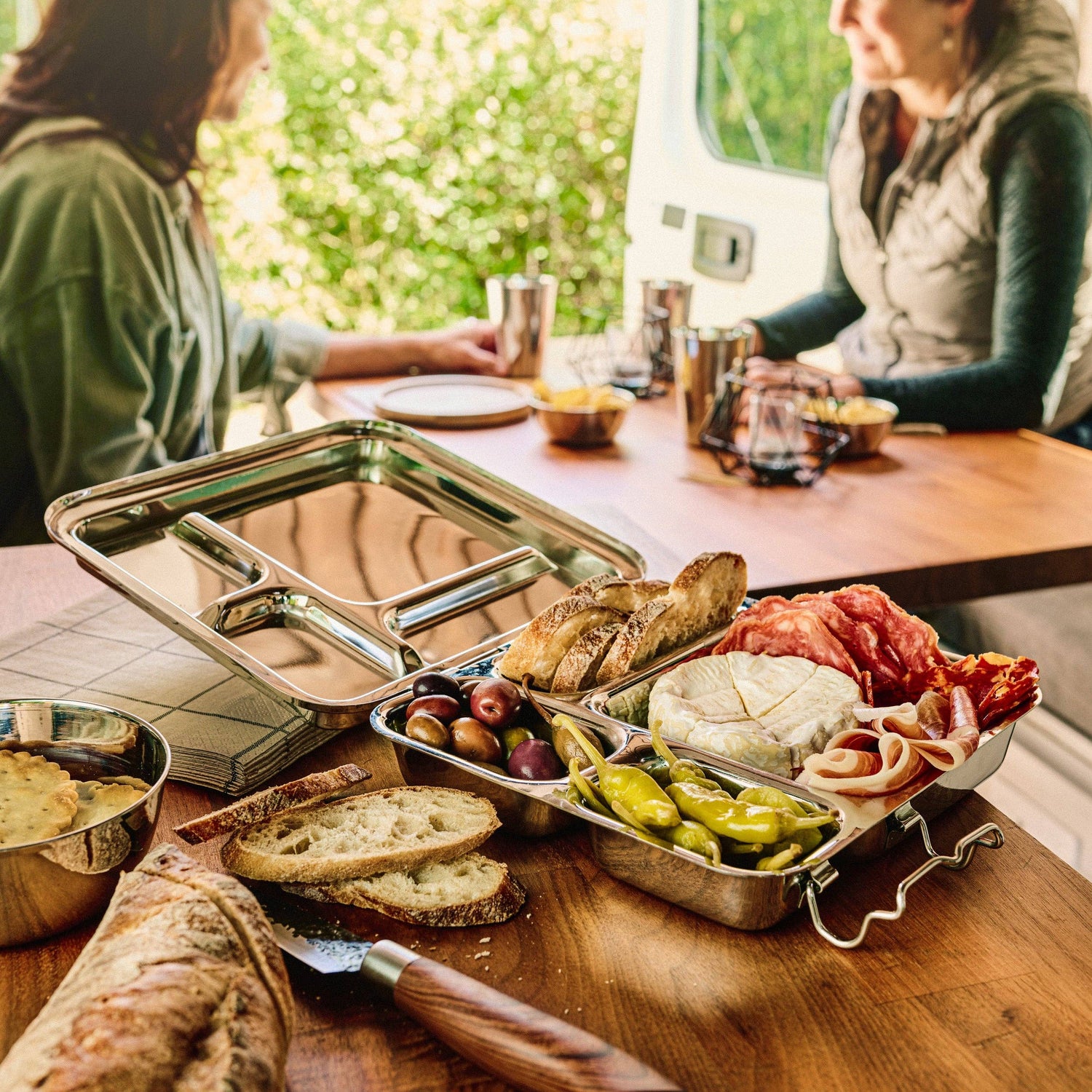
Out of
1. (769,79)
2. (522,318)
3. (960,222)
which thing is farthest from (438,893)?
(769,79)

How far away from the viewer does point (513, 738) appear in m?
0.95

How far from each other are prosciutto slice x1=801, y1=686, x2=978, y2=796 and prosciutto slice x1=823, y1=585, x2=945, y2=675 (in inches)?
3.8

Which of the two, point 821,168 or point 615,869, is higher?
point 821,168

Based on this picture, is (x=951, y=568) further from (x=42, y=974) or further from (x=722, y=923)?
(x=42, y=974)

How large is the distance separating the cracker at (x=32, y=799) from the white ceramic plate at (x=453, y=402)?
157 centimetres

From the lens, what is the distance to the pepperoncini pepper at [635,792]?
32.2 inches

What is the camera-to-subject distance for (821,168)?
365 centimetres

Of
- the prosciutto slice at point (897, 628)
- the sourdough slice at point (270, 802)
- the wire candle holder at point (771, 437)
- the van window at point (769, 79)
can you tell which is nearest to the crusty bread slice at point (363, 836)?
the sourdough slice at point (270, 802)

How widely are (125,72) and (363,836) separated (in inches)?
82.8

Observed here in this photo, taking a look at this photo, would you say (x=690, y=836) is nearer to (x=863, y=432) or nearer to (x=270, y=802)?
(x=270, y=802)

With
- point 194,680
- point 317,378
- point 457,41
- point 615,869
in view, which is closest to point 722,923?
point 615,869

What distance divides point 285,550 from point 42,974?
63cm

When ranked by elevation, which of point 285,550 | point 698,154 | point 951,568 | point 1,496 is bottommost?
point 1,496

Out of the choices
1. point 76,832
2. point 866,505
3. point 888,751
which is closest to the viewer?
point 76,832
